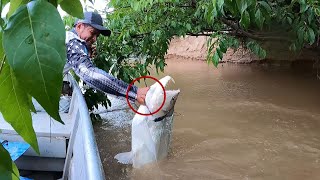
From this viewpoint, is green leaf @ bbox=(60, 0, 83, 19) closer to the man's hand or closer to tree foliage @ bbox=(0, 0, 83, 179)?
tree foliage @ bbox=(0, 0, 83, 179)

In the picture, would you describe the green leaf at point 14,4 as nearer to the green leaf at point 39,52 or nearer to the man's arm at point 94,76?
the green leaf at point 39,52

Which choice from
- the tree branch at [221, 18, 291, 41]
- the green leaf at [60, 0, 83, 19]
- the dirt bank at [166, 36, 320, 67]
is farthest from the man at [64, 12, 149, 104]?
the dirt bank at [166, 36, 320, 67]

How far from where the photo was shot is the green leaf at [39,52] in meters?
0.27

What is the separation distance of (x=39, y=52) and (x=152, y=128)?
2888 millimetres

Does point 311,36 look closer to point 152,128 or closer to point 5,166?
point 152,128

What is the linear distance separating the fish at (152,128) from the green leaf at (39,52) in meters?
2.24

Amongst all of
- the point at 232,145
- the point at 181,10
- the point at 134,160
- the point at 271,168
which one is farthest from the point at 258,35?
the point at 134,160

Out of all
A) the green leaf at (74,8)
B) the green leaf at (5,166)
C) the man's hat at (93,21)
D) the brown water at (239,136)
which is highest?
the green leaf at (74,8)

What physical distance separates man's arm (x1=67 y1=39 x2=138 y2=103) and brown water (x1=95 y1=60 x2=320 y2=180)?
4.81 ft

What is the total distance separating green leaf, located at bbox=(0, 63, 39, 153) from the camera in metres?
0.32

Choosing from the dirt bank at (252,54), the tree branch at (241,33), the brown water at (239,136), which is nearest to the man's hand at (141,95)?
the brown water at (239,136)

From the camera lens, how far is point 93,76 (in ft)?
7.48

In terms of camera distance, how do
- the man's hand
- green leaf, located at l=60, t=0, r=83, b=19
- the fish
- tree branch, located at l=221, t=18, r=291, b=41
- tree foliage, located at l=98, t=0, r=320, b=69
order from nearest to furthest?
1. green leaf, located at l=60, t=0, r=83, b=19
2. the man's hand
3. the fish
4. tree foliage, located at l=98, t=0, r=320, b=69
5. tree branch, located at l=221, t=18, r=291, b=41

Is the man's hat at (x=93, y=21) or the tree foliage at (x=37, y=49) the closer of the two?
the tree foliage at (x=37, y=49)
